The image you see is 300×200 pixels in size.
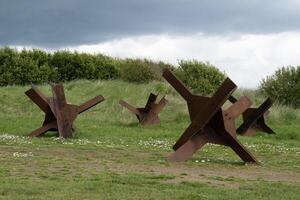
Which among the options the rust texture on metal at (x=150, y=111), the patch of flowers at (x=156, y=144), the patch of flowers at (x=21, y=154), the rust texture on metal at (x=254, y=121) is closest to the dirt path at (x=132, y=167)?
the patch of flowers at (x=21, y=154)

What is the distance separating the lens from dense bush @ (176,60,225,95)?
4444 cm

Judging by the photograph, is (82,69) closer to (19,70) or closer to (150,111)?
(19,70)

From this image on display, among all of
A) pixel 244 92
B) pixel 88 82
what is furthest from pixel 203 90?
pixel 88 82

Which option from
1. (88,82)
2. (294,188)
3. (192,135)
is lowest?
A: (294,188)

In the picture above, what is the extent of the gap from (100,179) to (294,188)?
3725mm

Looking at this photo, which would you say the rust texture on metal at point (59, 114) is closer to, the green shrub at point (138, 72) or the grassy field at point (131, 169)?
the grassy field at point (131, 169)

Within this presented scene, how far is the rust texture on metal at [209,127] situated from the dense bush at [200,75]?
28533mm

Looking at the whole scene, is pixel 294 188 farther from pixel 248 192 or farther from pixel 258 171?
pixel 258 171

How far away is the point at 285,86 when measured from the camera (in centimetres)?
4200

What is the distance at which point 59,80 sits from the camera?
4797 cm

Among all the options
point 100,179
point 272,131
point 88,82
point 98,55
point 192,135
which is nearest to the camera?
point 100,179

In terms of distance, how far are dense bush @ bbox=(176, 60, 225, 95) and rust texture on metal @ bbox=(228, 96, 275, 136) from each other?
16662 millimetres

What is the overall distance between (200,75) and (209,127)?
1200 inches

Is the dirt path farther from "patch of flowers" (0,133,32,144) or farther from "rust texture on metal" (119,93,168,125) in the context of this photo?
"rust texture on metal" (119,93,168,125)
